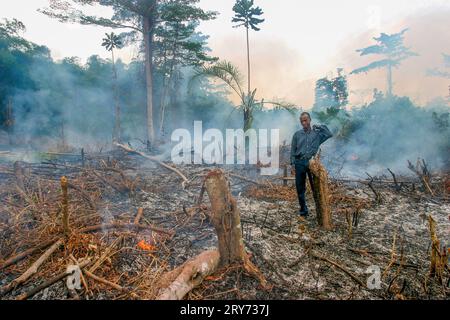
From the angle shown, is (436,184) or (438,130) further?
(438,130)

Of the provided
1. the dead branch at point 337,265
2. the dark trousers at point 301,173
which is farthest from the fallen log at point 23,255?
the dark trousers at point 301,173

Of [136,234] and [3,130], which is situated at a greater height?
[3,130]

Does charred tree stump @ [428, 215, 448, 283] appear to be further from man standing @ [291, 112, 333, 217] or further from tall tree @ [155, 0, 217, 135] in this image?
tall tree @ [155, 0, 217, 135]

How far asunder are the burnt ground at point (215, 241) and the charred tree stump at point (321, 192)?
20 cm

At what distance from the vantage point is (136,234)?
Result: 3.89 metres

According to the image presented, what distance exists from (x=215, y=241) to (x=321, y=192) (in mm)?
1942

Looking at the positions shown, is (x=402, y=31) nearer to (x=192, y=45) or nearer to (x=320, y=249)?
(x=192, y=45)

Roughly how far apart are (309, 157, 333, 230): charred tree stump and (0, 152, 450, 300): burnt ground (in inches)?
7.8

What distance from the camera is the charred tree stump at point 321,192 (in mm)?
4664

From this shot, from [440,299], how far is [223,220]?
7.81ft

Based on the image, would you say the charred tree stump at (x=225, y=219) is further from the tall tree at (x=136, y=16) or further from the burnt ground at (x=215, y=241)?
the tall tree at (x=136, y=16)

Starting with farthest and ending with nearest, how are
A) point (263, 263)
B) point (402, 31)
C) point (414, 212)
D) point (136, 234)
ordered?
point (402, 31), point (414, 212), point (136, 234), point (263, 263)

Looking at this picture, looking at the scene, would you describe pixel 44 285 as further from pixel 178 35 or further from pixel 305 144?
pixel 178 35

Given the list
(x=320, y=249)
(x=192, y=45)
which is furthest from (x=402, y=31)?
(x=320, y=249)
